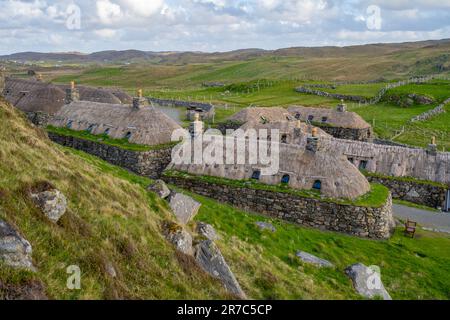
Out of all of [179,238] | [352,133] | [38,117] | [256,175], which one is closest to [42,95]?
[38,117]

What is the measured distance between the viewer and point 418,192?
3372 cm

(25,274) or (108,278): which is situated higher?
(25,274)

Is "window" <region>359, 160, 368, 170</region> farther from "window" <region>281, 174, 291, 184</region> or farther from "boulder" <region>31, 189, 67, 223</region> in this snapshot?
"boulder" <region>31, 189, 67, 223</region>

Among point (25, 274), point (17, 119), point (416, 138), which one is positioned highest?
point (17, 119)

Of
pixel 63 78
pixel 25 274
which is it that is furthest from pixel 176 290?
pixel 63 78

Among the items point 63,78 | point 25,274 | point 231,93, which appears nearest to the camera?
point 25,274

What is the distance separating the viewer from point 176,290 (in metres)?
10.3

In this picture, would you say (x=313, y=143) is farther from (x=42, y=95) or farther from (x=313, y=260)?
(x=42, y=95)

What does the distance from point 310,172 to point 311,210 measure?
2.66 meters

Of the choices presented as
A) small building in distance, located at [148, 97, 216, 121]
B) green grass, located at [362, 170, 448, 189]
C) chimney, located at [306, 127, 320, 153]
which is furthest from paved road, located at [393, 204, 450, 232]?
small building in distance, located at [148, 97, 216, 121]

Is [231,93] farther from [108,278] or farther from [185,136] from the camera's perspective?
[108,278]

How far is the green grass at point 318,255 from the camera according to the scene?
45.1 feet

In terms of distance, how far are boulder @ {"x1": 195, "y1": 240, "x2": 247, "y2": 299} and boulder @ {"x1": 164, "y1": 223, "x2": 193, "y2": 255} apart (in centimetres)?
36
